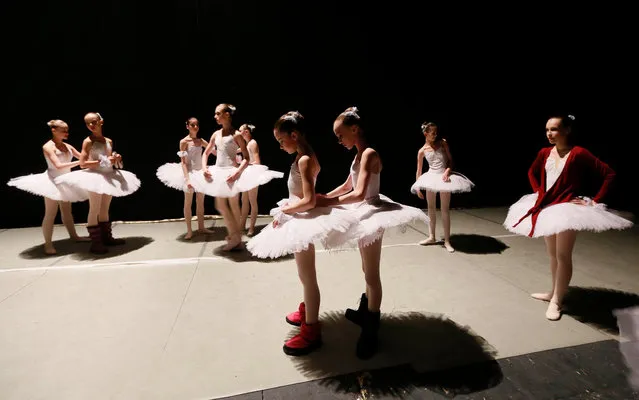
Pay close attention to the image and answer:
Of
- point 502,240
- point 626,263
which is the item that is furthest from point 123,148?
point 626,263

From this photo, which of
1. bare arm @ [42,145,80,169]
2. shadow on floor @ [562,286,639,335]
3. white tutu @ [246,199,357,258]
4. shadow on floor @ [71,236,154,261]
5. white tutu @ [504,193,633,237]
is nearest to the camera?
white tutu @ [246,199,357,258]

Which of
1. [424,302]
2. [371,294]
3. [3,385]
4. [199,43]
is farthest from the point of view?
[199,43]

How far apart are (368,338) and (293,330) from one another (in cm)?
55

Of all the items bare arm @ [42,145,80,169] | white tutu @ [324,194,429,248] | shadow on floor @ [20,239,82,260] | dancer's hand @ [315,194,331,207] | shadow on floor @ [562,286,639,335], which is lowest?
shadow on floor @ [20,239,82,260]

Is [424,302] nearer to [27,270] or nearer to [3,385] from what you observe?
[3,385]

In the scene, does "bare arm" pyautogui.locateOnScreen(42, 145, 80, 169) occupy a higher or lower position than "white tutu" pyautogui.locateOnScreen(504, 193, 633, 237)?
higher

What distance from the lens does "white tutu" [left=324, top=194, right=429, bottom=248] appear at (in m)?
1.89

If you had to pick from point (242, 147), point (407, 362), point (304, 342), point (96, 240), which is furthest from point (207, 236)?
point (407, 362)

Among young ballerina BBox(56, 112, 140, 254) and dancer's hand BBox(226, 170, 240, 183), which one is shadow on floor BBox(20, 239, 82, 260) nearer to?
young ballerina BBox(56, 112, 140, 254)

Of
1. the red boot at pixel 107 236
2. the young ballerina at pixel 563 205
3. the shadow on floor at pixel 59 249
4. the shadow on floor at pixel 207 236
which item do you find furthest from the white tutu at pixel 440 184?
the shadow on floor at pixel 59 249

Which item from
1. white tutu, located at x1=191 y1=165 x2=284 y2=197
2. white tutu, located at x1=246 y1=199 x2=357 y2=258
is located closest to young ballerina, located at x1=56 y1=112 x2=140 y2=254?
white tutu, located at x1=191 y1=165 x2=284 y2=197

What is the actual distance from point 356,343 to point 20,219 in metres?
5.86

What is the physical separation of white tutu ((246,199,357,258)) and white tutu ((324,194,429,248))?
0.04m

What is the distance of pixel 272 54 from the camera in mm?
5672
